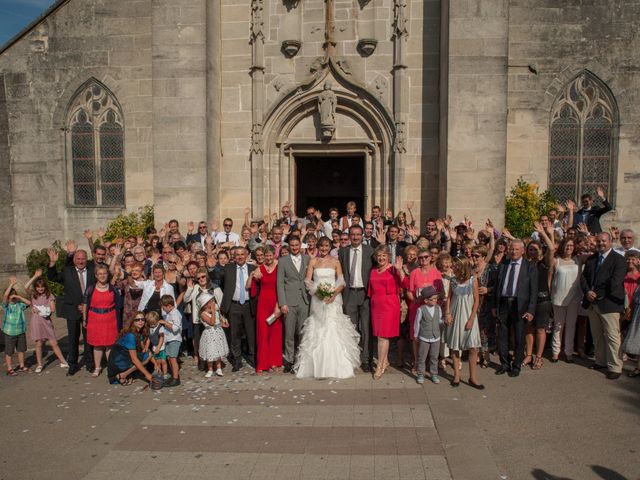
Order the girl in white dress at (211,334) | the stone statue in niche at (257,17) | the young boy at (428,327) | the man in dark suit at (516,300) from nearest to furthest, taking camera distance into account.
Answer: the young boy at (428,327)
the man in dark suit at (516,300)
the girl in white dress at (211,334)
the stone statue in niche at (257,17)

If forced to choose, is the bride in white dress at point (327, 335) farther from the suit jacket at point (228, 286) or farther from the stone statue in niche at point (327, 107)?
the stone statue in niche at point (327, 107)

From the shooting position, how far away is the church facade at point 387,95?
38.5 ft

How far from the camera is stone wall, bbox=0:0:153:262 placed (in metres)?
14.0

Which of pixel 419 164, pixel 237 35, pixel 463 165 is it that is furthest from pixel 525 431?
pixel 237 35

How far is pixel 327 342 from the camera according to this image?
754 cm

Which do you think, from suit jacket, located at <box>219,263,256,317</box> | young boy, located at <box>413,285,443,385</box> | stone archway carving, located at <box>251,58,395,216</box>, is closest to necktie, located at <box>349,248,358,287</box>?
young boy, located at <box>413,285,443,385</box>

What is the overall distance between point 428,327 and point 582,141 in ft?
27.5

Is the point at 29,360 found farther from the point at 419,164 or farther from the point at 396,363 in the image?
the point at 419,164

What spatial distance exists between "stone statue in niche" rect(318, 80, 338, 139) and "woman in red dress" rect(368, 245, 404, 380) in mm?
6022

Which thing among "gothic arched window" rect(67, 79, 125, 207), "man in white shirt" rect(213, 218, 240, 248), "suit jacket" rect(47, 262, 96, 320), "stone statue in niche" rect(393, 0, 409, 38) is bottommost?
"suit jacket" rect(47, 262, 96, 320)

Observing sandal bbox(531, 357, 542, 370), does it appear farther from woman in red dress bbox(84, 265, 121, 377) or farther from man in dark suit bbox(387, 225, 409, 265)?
woman in red dress bbox(84, 265, 121, 377)

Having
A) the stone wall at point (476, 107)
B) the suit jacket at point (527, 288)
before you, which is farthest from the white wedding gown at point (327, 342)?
the stone wall at point (476, 107)

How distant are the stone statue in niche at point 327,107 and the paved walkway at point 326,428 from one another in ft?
23.3

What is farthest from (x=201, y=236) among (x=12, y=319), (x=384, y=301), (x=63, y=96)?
(x=63, y=96)
